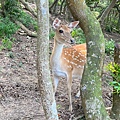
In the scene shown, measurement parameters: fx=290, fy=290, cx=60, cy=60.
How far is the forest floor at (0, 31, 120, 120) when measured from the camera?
4137 mm

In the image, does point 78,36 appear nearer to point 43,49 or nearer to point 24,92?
point 24,92

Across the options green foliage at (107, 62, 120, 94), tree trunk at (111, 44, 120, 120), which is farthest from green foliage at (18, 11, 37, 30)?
green foliage at (107, 62, 120, 94)

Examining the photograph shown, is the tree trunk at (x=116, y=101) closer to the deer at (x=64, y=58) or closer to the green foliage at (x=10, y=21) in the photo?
the deer at (x=64, y=58)

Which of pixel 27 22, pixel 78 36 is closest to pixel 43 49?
pixel 78 36

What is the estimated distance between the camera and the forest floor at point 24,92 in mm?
4137

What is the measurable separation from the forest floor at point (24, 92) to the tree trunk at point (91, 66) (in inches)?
30.4

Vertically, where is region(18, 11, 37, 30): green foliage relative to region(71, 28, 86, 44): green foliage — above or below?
above

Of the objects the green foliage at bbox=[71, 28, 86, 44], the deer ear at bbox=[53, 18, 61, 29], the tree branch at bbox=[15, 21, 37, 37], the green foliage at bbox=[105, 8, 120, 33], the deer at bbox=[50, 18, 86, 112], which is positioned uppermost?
the deer ear at bbox=[53, 18, 61, 29]

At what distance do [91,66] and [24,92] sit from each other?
5.78 feet

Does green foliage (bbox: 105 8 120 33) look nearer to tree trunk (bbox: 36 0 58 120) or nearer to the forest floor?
the forest floor

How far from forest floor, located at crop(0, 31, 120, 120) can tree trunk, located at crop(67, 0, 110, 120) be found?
30.4 inches

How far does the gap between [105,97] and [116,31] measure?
27.1 feet

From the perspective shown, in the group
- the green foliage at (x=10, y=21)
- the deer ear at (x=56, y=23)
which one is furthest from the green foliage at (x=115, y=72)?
the green foliage at (x=10, y=21)

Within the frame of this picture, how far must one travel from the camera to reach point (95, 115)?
3.24 m
